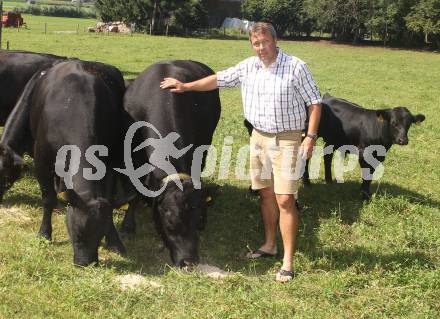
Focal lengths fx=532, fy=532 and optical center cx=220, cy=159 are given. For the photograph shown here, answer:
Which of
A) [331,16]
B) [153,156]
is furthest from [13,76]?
[331,16]

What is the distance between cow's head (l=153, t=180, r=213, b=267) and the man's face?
1360mm

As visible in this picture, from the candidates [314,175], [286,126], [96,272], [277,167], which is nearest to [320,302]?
[277,167]

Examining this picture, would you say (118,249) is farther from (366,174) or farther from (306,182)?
(366,174)

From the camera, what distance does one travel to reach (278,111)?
498cm

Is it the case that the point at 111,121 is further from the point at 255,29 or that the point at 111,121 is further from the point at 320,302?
the point at 320,302

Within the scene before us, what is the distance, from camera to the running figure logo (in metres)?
5.23

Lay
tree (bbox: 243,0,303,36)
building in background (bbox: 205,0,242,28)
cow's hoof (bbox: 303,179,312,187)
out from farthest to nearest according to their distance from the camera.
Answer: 1. building in background (bbox: 205,0,242,28)
2. tree (bbox: 243,0,303,36)
3. cow's hoof (bbox: 303,179,312,187)

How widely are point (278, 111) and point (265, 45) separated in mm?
620

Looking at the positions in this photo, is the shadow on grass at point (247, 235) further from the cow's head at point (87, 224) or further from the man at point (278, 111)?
the man at point (278, 111)

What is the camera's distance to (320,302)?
15.4 feet

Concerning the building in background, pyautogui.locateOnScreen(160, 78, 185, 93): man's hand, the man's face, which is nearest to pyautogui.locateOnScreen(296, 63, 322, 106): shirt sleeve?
the man's face

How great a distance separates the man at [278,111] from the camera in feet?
16.0

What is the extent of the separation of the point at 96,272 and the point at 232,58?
23.5 m

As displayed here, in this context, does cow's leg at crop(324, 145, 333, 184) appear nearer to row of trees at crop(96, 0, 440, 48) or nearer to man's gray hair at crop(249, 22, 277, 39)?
man's gray hair at crop(249, 22, 277, 39)
